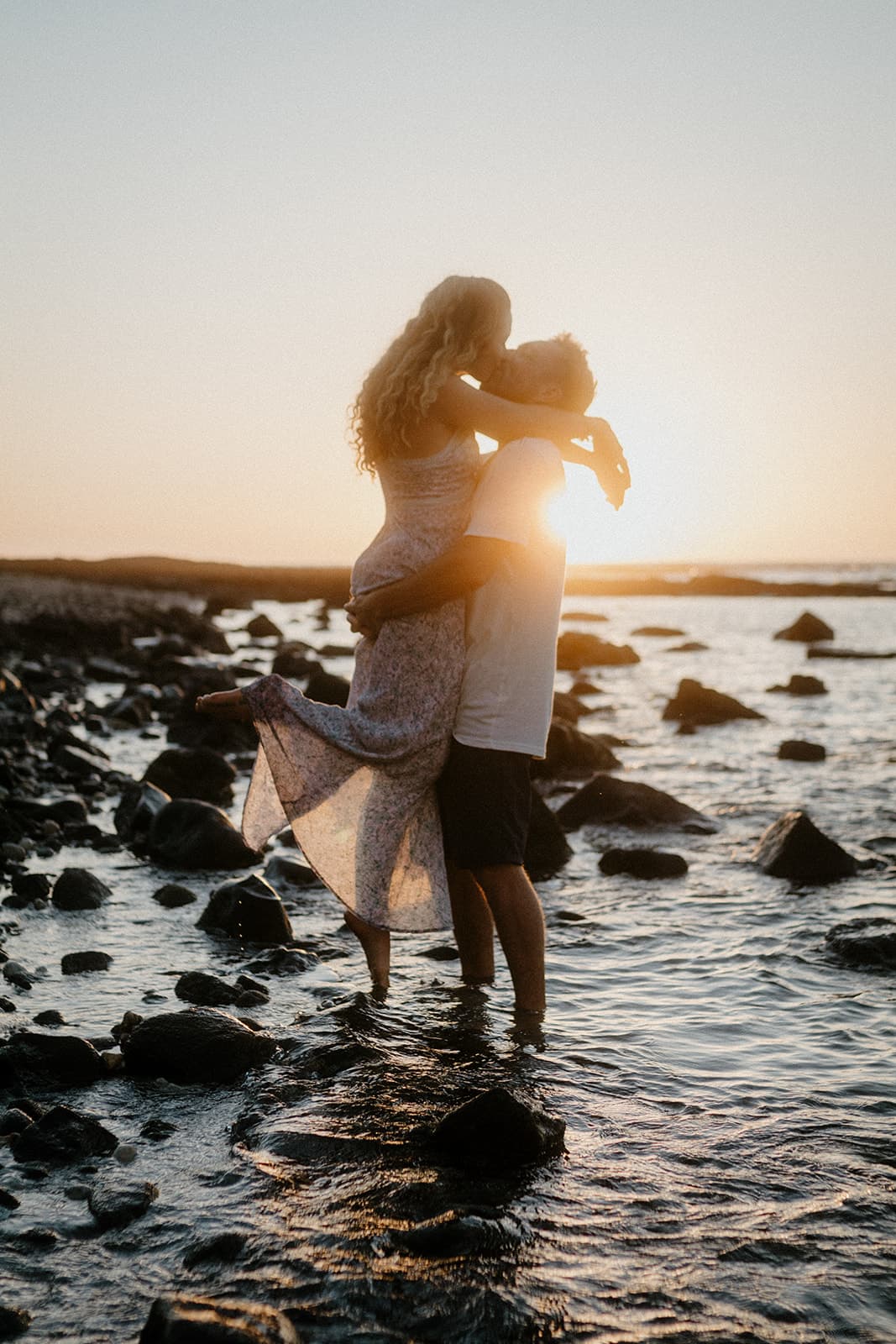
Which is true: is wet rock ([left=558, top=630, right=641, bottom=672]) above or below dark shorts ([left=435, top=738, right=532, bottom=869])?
below

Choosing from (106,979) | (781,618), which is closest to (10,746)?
(106,979)

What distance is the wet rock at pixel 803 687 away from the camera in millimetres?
19422

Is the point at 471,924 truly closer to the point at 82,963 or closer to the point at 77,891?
the point at 82,963

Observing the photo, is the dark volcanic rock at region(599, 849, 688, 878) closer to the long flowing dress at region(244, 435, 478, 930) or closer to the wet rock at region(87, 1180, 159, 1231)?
the long flowing dress at region(244, 435, 478, 930)

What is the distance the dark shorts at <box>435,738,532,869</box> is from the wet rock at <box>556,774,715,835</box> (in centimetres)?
494

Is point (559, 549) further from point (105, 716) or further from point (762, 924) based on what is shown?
point (105, 716)

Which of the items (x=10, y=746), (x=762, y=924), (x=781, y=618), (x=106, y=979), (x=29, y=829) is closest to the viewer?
(x=106, y=979)

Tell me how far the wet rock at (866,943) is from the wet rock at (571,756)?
5549 mm

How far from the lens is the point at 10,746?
11211 mm

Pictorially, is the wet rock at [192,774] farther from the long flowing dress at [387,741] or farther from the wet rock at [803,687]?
the wet rock at [803,687]

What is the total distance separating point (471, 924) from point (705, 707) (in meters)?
11.7

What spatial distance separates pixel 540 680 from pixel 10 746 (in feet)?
26.6

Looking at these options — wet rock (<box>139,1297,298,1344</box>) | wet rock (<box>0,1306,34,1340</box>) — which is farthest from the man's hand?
wet rock (<box>0,1306,34,1340</box>)

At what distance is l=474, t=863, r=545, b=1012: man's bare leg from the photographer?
4574 millimetres
